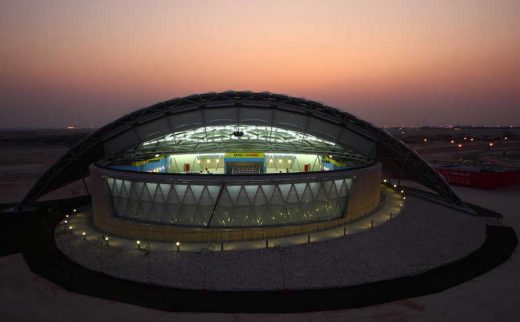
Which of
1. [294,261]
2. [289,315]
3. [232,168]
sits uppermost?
[232,168]

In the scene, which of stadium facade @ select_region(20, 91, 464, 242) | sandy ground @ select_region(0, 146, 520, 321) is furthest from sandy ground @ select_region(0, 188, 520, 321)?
stadium facade @ select_region(20, 91, 464, 242)

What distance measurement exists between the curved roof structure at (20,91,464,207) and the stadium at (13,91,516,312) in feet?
0.42

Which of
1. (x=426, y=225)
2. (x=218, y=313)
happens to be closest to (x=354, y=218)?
(x=426, y=225)

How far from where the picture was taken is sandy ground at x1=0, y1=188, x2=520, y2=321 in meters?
18.1

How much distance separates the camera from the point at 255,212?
95.0ft

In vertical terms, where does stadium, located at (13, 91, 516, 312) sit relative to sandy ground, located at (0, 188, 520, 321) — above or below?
above

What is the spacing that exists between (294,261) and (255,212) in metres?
6.37

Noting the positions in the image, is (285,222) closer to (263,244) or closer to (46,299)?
(263,244)

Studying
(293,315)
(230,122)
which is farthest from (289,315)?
(230,122)

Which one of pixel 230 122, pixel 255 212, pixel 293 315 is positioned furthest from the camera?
pixel 230 122

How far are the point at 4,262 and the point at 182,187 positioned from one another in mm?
13999

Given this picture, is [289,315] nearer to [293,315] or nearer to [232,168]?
[293,315]

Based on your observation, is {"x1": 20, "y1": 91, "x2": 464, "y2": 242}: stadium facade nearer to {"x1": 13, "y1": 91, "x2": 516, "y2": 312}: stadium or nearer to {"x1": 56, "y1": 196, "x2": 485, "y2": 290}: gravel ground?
{"x1": 13, "y1": 91, "x2": 516, "y2": 312}: stadium

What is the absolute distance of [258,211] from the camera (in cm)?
2900
